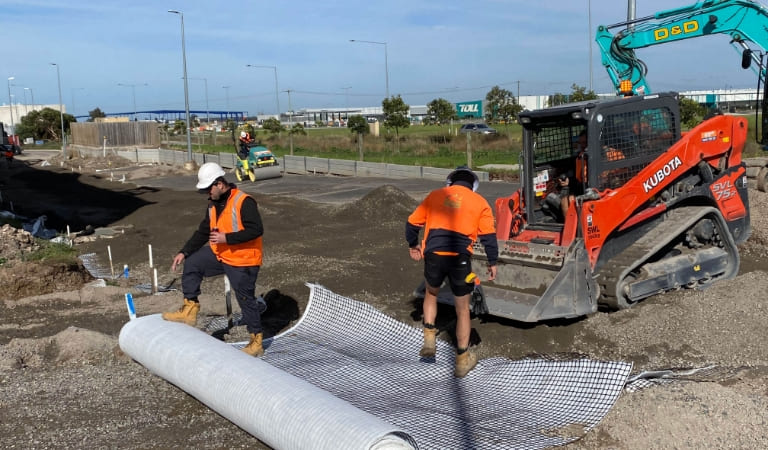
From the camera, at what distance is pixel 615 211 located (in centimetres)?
754

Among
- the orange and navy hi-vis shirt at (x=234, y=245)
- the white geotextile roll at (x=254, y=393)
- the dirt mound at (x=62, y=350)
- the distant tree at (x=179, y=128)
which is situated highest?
the distant tree at (x=179, y=128)

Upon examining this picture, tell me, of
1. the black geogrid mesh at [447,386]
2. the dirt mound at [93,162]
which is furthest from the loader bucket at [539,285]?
the dirt mound at [93,162]

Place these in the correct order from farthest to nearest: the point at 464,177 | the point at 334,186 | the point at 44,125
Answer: the point at 44,125 < the point at 334,186 < the point at 464,177

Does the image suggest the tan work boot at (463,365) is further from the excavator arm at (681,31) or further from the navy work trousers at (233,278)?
the excavator arm at (681,31)

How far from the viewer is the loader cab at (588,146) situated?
7.67m

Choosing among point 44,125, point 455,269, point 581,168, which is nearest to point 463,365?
point 455,269

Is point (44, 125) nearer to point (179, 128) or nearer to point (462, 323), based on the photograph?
point (179, 128)

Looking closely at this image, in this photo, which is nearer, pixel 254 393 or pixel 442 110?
pixel 254 393

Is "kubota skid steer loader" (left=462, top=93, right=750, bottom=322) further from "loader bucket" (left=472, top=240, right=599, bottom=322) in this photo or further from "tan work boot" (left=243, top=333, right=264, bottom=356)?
"tan work boot" (left=243, top=333, right=264, bottom=356)

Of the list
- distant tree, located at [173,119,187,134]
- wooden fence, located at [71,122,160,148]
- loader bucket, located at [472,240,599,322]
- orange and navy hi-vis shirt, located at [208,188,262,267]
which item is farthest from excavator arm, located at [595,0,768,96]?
distant tree, located at [173,119,187,134]

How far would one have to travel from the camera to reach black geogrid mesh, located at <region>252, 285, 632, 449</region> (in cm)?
510

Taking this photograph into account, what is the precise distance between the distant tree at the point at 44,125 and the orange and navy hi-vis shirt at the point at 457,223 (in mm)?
82934

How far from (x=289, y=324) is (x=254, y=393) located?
11.3 ft

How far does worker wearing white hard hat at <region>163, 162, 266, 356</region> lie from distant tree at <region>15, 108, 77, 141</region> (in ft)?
268
